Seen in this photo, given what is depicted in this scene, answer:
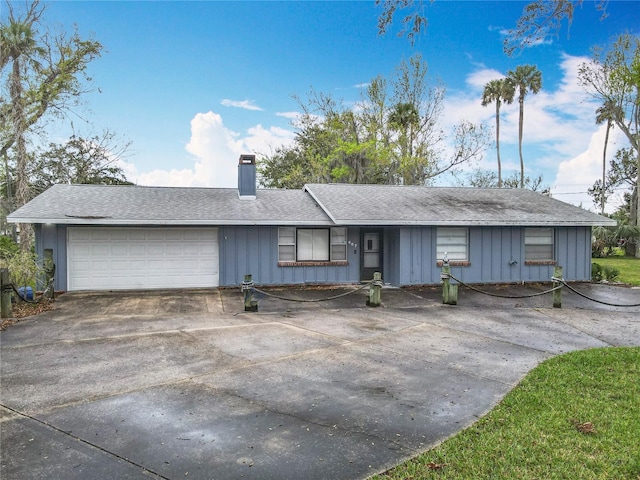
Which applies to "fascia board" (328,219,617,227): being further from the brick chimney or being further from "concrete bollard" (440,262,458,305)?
the brick chimney

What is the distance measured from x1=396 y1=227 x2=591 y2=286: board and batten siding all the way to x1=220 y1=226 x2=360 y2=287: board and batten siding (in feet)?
11.6

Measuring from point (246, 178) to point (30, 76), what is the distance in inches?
621

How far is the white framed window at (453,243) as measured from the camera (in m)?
15.1

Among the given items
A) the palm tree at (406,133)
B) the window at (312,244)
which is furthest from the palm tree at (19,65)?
the palm tree at (406,133)

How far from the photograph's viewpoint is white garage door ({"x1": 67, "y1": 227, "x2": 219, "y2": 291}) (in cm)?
1353

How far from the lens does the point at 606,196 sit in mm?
46906

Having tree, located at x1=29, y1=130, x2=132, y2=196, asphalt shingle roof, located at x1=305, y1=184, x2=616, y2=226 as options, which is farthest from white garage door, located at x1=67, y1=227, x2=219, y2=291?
tree, located at x1=29, y1=130, x2=132, y2=196

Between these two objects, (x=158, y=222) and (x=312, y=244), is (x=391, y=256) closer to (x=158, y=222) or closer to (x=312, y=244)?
(x=312, y=244)

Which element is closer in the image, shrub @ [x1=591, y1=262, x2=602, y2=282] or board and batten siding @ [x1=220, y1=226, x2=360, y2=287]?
board and batten siding @ [x1=220, y1=226, x2=360, y2=287]

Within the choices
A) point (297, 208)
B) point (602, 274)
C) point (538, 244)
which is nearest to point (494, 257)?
point (538, 244)

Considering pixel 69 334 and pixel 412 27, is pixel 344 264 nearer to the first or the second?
pixel 69 334

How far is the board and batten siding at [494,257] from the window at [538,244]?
21cm

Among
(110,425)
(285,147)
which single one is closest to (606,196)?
(285,147)

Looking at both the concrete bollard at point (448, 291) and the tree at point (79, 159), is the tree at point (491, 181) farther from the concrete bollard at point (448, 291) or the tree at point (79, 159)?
the tree at point (79, 159)
